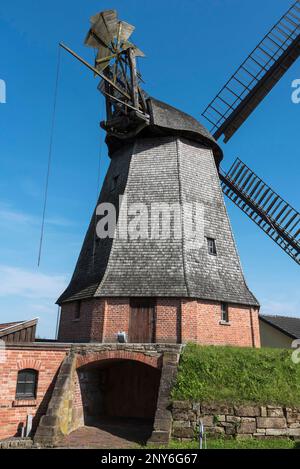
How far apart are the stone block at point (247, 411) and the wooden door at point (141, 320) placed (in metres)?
3.55

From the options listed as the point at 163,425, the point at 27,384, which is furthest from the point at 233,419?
the point at 27,384

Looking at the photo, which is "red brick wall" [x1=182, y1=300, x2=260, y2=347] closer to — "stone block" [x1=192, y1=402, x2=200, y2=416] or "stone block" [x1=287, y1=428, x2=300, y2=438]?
"stone block" [x1=192, y1=402, x2=200, y2=416]

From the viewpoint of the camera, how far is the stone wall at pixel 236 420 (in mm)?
8836

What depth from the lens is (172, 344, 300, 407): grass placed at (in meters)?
9.23

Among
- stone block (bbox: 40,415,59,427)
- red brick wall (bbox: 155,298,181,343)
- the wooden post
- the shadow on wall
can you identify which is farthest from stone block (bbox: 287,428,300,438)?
the wooden post

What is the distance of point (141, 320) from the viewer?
12.0m

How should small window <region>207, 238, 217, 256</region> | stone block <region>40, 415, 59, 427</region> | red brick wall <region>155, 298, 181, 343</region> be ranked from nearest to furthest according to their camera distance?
stone block <region>40, 415, 59, 427</region> < red brick wall <region>155, 298, 181, 343</region> < small window <region>207, 238, 217, 256</region>

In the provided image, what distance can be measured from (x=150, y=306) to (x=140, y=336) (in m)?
1.00

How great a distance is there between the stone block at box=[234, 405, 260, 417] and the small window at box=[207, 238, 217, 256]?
561 cm

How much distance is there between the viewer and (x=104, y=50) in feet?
48.5

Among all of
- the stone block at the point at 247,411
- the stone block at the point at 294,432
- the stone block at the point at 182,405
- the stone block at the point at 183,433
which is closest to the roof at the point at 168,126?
the stone block at the point at 182,405

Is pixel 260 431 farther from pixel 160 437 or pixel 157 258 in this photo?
pixel 157 258

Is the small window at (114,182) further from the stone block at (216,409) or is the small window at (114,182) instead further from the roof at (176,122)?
the stone block at (216,409)
